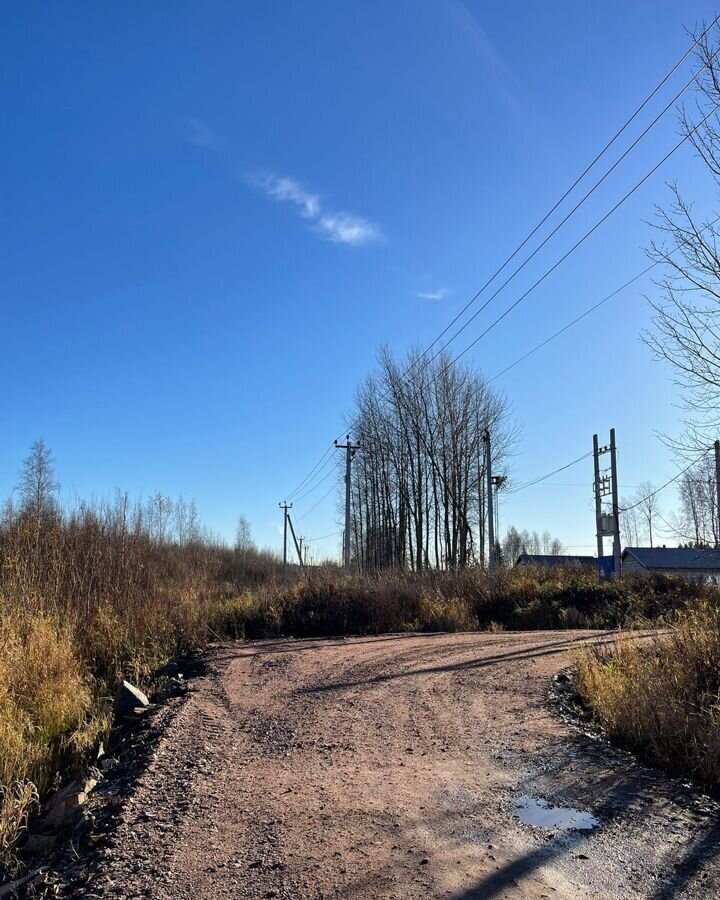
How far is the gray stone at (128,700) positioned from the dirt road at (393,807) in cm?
65

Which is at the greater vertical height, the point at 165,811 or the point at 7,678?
the point at 7,678

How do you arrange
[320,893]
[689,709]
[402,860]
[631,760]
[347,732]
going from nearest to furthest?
1. [320,893]
2. [402,860]
3. [631,760]
4. [689,709]
5. [347,732]

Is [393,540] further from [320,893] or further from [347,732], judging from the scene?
[320,893]

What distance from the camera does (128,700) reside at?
720cm

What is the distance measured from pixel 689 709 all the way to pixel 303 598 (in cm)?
1108

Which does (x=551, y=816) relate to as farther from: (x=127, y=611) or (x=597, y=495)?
(x=597, y=495)

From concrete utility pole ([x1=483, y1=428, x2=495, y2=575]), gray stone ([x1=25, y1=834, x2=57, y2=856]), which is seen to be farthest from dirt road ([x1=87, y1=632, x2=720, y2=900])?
concrete utility pole ([x1=483, y1=428, x2=495, y2=575])

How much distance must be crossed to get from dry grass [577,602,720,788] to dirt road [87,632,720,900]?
1.04 ft

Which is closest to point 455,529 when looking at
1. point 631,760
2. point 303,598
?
point 303,598

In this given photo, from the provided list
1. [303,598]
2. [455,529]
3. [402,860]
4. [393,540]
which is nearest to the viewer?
[402,860]

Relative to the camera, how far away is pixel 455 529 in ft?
122

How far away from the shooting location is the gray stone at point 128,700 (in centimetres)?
707

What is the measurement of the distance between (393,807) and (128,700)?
13.2ft

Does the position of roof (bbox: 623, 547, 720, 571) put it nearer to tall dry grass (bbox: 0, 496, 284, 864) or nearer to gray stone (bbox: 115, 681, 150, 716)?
tall dry grass (bbox: 0, 496, 284, 864)
